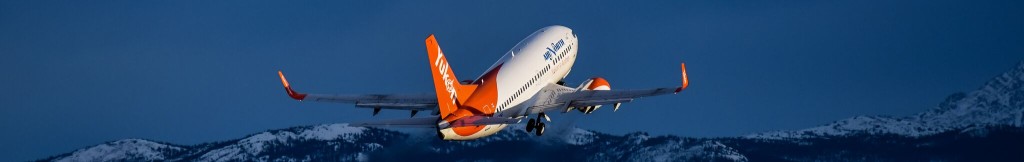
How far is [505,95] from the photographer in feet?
377

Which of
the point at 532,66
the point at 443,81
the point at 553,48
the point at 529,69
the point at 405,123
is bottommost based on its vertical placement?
the point at 405,123

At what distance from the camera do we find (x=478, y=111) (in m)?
111

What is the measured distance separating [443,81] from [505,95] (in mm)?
6605

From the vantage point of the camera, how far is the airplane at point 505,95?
108375mm

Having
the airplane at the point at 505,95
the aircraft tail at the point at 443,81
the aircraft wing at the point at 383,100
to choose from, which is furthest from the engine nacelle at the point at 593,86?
the aircraft tail at the point at 443,81

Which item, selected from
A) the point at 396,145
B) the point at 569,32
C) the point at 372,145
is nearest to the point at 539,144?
the point at 396,145

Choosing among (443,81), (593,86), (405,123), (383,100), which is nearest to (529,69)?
(593,86)

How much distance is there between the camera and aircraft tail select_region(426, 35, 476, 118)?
355 ft

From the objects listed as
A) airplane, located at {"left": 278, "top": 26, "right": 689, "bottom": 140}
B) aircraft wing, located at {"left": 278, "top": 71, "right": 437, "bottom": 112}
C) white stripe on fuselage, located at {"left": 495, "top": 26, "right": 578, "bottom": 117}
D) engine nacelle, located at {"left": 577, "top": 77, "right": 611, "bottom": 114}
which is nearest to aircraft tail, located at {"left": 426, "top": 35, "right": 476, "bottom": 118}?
airplane, located at {"left": 278, "top": 26, "right": 689, "bottom": 140}

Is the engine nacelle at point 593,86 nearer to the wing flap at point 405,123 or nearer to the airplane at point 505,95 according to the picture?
the airplane at point 505,95

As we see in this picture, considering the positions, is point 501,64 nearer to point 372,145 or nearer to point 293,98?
point 293,98

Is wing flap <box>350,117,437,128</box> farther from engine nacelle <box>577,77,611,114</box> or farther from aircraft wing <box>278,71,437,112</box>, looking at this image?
engine nacelle <box>577,77,611,114</box>

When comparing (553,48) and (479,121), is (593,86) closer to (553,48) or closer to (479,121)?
(553,48)

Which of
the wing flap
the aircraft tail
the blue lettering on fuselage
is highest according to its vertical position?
the blue lettering on fuselage
